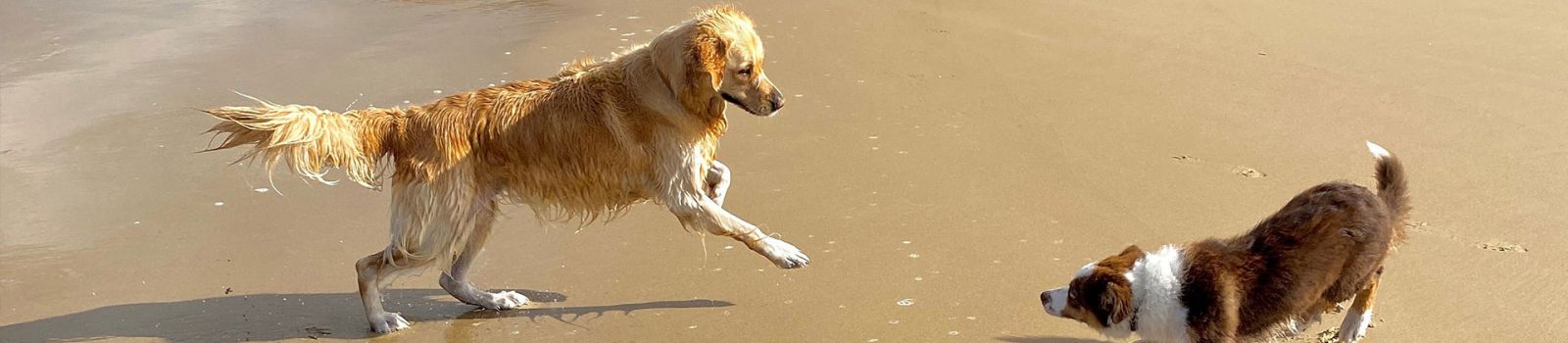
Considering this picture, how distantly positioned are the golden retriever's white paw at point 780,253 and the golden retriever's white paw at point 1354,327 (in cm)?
193

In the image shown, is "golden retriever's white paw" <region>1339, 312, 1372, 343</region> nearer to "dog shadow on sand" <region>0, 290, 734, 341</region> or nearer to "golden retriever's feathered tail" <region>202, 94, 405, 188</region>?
"dog shadow on sand" <region>0, 290, 734, 341</region>

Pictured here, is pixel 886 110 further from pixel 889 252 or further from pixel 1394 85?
pixel 1394 85

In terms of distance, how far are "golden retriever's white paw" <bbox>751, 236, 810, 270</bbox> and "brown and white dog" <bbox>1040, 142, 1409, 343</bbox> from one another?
41.3 inches

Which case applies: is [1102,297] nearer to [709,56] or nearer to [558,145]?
[709,56]

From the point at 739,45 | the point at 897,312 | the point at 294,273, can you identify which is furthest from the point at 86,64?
the point at 897,312

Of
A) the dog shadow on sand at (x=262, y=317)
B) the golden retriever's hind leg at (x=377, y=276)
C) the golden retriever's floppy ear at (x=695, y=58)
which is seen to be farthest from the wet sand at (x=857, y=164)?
the golden retriever's floppy ear at (x=695, y=58)

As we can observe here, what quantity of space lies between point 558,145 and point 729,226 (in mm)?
728

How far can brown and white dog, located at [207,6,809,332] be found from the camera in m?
5.23

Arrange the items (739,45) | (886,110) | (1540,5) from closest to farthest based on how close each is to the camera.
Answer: (739,45) < (886,110) < (1540,5)

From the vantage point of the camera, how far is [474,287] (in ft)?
18.4

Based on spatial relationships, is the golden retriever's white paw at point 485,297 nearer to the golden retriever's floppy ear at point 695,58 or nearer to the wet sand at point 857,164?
the wet sand at point 857,164

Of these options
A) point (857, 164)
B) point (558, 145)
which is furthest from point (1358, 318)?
point (558, 145)

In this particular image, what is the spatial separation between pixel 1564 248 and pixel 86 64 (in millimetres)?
8227

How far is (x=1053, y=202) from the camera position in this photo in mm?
6254
